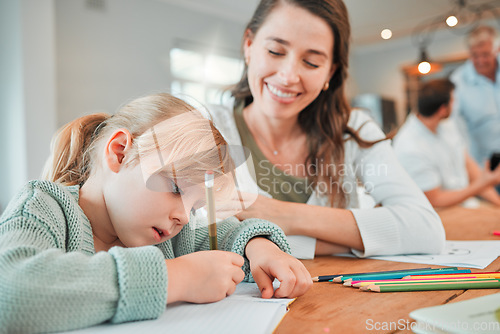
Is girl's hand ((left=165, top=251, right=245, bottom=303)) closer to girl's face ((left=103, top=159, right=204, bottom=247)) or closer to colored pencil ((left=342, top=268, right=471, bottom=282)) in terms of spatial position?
girl's face ((left=103, top=159, right=204, bottom=247))

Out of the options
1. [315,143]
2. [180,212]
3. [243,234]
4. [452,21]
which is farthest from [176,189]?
[452,21]

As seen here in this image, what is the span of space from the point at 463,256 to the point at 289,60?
59cm

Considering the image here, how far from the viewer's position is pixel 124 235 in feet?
2.21

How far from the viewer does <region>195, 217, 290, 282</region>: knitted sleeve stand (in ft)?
2.41

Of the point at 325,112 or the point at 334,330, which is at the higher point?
the point at 325,112

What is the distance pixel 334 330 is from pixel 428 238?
513 mm

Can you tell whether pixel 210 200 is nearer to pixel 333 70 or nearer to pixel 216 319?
pixel 216 319

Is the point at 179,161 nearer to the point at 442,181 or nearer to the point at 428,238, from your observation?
the point at 428,238

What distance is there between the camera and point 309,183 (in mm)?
1162

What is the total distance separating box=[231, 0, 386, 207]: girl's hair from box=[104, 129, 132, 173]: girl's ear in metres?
0.61

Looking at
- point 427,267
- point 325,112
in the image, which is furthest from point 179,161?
point 325,112

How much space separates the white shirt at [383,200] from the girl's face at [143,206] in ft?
1.10

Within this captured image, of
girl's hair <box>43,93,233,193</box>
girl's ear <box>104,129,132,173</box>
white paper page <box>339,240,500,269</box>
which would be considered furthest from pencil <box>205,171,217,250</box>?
white paper page <box>339,240,500,269</box>

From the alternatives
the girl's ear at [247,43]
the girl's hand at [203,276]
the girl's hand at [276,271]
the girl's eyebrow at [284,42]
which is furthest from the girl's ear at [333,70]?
the girl's hand at [203,276]
